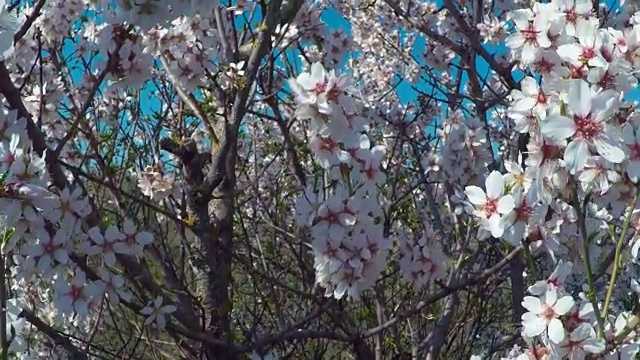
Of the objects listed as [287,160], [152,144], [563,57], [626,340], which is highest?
[287,160]

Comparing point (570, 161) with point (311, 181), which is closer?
point (570, 161)

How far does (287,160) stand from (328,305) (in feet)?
5.57

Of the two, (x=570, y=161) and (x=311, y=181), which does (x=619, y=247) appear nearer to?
(x=570, y=161)

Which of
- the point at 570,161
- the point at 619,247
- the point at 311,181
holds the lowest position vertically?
the point at 619,247

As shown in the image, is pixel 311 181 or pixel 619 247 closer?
pixel 619 247

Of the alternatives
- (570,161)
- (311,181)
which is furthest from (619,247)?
(311,181)

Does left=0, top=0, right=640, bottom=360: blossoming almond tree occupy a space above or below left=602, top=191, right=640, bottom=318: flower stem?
above

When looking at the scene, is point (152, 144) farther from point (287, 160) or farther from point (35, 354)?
point (35, 354)

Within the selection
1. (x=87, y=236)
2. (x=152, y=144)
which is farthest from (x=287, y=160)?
(x=87, y=236)

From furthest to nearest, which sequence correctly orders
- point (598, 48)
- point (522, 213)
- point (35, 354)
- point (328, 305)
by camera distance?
point (35, 354), point (328, 305), point (522, 213), point (598, 48)

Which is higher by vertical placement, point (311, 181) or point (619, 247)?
point (311, 181)

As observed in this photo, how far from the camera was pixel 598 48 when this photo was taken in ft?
5.88

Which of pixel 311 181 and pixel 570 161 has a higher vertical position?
pixel 311 181

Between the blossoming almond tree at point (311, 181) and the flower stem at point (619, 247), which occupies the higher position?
the blossoming almond tree at point (311, 181)
